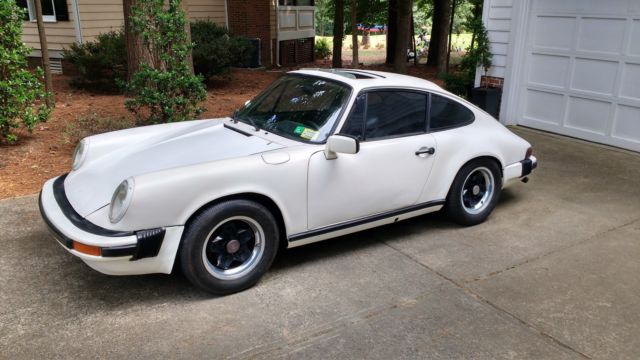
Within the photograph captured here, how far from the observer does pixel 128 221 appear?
3.38 metres

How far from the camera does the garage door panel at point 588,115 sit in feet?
25.9

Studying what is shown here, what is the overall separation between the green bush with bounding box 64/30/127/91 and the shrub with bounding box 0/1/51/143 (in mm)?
3874

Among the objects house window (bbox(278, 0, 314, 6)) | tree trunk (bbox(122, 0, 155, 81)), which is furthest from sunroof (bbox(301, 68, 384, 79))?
house window (bbox(278, 0, 314, 6))

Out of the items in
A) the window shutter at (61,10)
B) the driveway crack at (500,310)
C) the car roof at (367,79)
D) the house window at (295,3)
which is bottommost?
the driveway crack at (500,310)

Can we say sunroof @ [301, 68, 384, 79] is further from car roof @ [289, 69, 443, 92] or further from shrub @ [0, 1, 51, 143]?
shrub @ [0, 1, 51, 143]

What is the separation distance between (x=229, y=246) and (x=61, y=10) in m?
12.1

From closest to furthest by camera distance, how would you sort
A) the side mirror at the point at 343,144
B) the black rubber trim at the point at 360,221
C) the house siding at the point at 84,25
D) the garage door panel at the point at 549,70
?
1. the side mirror at the point at 343,144
2. the black rubber trim at the point at 360,221
3. the garage door panel at the point at 549,70
4. the house siding at the point at 84,25

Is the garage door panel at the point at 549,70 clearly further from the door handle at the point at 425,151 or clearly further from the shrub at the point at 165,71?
the shrub at the point at 165,71

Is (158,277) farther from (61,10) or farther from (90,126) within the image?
(61,10)

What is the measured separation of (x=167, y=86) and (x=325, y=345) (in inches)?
180

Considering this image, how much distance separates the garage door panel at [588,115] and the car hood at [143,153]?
581cm

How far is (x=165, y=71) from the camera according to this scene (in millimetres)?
7055

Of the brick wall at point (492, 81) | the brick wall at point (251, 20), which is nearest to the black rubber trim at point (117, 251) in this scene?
the brick wall at point (492, 81)

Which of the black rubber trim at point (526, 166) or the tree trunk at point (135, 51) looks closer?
the black rubber trim at point (526, 166)
